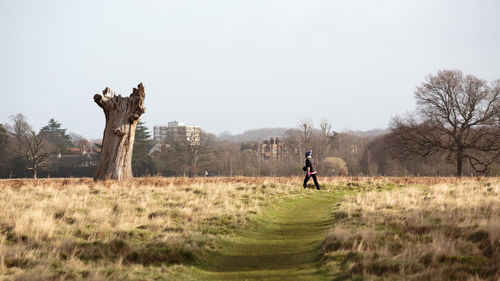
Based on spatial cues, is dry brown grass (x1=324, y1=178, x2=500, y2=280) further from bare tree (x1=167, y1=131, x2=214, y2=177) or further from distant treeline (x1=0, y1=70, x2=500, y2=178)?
bare tree (x1=167, y1=131, x2=214, y2=177)

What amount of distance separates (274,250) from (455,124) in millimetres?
37948

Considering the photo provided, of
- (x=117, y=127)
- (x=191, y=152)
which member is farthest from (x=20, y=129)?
(x=117, y=127)

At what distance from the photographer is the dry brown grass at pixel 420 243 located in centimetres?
648

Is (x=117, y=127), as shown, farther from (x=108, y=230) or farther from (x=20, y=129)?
(x=20, y=129)

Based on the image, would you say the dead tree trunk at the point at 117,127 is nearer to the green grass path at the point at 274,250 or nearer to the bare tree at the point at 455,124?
the green grass path at the point at 274,250

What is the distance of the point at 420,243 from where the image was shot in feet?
26.2

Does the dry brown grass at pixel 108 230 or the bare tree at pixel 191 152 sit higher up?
the bare tree at pixel 191 152

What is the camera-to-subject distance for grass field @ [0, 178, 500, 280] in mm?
6887

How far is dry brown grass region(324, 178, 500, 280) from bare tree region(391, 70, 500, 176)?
99.8ft

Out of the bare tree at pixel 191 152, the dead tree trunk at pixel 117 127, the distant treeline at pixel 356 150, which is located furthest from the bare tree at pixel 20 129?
the dead tree trunk at pixel 117 127

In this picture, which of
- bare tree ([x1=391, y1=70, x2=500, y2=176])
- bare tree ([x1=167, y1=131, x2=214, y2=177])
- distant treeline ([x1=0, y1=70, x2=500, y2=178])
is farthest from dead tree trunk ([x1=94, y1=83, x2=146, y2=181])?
bare tree ([x1=167, y1=131, x2=214, y2=177])

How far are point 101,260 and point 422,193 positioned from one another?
14146 millimetres

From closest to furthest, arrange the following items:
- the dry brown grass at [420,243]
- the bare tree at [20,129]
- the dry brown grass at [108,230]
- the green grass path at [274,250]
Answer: the dry brown grass at [420,243] → the dry brown grass at [108,230] → the green grass path at [274,250] → the bare tree at [20,129]

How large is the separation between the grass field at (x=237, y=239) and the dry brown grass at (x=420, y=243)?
24 millimetres
